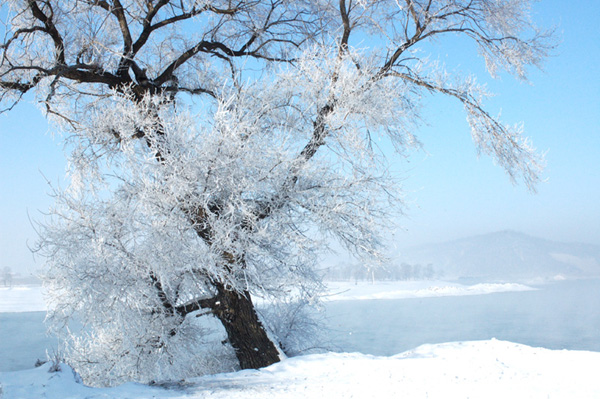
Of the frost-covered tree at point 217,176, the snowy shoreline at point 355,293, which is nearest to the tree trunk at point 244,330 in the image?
the frost-covered tree at point 217,176

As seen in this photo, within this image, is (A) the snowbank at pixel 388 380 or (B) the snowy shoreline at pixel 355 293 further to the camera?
(B) the snowy shoreline at pixel 355 293

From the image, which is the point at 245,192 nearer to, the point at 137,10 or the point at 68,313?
the point at 68,313

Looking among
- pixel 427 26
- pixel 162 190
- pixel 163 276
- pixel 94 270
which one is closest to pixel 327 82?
pixel 427 26

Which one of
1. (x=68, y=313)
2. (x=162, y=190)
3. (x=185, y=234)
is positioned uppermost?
Answer: (x=162, y=190)

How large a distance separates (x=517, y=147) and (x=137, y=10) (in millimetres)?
5767

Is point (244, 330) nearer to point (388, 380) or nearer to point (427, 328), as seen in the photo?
point (388, 380)

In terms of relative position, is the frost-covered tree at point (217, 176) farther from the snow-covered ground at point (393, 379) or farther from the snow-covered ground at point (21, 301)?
the snow-covered ground at point (21, 301)

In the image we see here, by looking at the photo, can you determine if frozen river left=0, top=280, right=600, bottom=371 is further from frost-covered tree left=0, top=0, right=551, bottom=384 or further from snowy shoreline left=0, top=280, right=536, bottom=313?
frost-covered tree left=0, top=0, right=551, bottom=384

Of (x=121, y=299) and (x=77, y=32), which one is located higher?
(x=77, y=32)

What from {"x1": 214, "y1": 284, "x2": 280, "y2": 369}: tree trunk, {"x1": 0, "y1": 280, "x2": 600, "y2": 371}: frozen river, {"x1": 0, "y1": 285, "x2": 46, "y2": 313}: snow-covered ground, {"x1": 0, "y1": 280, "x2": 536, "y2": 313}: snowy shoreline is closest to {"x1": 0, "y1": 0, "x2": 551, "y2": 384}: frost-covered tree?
{"x1": 214, "y1": 284, "x2": 280, "y2": 369}: tree trunk

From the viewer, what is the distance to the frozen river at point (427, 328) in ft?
41.9

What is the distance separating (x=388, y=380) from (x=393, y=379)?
5cm

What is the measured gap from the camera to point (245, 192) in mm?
4941

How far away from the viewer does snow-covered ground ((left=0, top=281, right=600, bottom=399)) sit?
10.5ft
